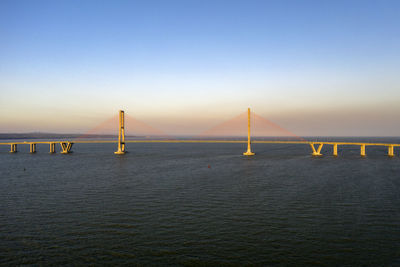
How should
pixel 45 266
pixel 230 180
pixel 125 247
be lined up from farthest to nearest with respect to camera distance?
pixel 230 180, pixel 125 247, pixel 45 266

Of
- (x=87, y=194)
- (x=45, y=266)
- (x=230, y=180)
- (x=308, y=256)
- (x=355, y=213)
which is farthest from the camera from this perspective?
(x=230, y=180)

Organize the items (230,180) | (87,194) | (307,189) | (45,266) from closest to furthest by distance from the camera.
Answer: (45,266) < (87,194) < (307,189) < (230,180)

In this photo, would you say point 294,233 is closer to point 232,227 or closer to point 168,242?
point 232,227

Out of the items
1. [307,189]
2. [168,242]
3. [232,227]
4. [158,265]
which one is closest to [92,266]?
[158,265]

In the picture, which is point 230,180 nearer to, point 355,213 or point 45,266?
point 355,213

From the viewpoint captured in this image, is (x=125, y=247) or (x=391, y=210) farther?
(x=391, y=210)

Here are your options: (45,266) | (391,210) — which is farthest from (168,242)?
(391,210)

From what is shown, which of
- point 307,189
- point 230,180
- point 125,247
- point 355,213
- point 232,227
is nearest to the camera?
point 125,247

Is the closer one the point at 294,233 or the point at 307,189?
the point at 294,233
